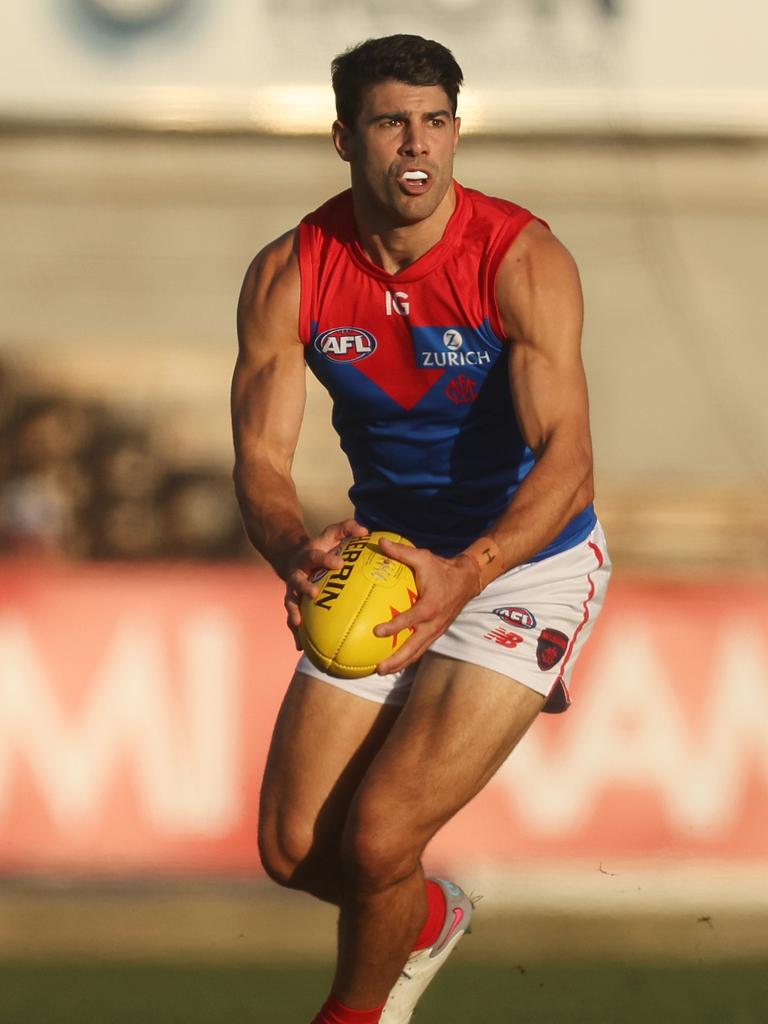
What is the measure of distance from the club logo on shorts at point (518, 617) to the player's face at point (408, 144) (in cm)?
122

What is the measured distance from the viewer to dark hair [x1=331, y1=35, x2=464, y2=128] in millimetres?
5066

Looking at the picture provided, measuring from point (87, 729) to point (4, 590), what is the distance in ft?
2.60

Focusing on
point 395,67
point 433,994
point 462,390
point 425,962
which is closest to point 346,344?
point 462,390

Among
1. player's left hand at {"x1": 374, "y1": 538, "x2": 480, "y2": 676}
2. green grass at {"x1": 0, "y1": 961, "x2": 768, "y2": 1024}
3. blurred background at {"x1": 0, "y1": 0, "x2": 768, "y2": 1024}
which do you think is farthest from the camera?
blurred background at {"x1": 0, "y1": 0, "x2": 768, "y2": 1024}

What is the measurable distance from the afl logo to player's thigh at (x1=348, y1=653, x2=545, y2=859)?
962 millimetres

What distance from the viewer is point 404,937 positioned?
525 cm

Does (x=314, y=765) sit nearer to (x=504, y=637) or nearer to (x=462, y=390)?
(x=504, y=637)

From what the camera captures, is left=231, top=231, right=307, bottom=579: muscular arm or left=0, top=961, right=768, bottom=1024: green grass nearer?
left=231, top=231, right=307, bottom=579: muscular arm

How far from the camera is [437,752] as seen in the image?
5039mm

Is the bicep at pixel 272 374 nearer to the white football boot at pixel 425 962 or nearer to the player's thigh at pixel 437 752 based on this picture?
the player's thigh at pixel 437 752

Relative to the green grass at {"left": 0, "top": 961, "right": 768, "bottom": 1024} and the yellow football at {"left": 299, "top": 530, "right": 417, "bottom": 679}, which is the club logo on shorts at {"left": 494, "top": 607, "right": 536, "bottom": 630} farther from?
the green grass at {"left": 0, "top": 961, "right": 768, "bottom": 1024}

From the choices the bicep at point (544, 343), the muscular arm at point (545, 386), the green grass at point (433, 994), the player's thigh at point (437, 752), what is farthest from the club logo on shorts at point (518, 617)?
the green grass at point (433, 994)

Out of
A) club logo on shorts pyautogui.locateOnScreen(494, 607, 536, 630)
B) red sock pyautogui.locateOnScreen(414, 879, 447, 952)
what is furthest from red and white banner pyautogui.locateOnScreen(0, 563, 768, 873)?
club logo on shorts pyautogui.locateOnScreen(494, 607, 536, 630)

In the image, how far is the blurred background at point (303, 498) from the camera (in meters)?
7.82
